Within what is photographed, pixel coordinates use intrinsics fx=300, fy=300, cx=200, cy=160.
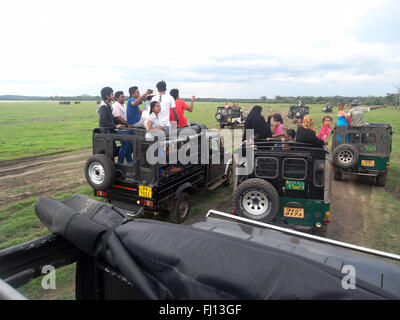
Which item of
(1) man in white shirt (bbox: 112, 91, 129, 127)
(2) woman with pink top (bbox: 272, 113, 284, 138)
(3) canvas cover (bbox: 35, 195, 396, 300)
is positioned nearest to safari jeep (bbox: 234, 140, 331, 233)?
(2) woman with pink top (bbox: 272, 113, 284, 138)

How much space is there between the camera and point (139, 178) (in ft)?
20.9

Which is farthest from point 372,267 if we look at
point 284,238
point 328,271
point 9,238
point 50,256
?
point 9,238

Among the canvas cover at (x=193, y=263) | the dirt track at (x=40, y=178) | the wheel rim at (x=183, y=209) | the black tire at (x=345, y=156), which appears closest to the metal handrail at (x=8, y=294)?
the canvas cover at (x=193, y=263)

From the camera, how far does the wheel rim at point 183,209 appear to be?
698cm

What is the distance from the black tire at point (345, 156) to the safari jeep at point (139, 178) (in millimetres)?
5455

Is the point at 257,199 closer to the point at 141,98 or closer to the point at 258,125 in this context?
the point at 258,125

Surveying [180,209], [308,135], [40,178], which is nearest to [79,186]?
[40,178]

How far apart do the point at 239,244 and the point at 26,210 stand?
7102 mm

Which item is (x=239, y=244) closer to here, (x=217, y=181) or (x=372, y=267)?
(x=372, y=267)

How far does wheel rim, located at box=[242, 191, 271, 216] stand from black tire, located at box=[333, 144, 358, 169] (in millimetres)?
5283

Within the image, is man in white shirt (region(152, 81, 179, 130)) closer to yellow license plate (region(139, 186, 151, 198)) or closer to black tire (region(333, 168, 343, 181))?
yellow license plate (region(139, 186, 151, 198))

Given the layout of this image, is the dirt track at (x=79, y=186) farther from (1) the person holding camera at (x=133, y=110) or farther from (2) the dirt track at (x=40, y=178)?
(1) the person holding camera at (x=133, y=110)
